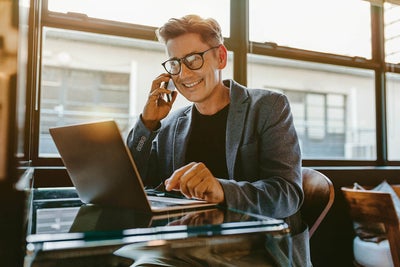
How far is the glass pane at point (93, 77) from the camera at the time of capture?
2098mm

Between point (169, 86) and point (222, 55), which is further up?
point (222, 55)

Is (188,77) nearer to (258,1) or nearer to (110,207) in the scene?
(110,207)

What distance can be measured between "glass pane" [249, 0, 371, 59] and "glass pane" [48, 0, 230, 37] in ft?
0.85

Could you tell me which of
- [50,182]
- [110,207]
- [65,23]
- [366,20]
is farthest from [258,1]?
[110,207]

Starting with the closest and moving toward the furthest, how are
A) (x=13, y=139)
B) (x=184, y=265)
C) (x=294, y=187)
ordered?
(x=13, y=139) → (x=184, y=265) → (x=294, y=187)

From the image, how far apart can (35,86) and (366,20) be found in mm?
2648

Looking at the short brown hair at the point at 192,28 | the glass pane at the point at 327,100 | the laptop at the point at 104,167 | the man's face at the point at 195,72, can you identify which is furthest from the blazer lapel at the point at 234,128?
the glass pane at the point at 327,100

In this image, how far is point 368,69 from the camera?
10.0ft

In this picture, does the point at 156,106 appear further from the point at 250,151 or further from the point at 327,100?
the point at 327,100

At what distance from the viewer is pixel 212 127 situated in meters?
1.60

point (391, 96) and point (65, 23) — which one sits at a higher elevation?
point (65, 23)

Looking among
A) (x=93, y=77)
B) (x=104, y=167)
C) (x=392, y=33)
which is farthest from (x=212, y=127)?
(x=392, y=33)

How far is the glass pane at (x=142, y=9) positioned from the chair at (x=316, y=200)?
4.09 feet

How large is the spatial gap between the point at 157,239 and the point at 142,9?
1.98 metres
